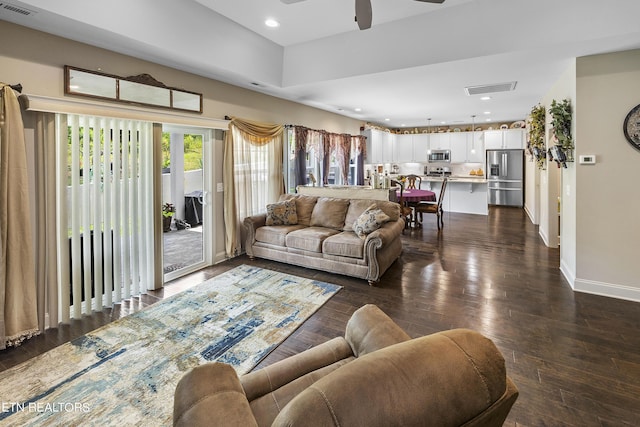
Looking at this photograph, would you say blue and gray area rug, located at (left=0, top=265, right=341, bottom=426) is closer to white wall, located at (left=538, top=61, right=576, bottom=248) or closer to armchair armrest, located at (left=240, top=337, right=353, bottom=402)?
armchair armrest, located at (left=240, top=337, right=353, bottom=402)

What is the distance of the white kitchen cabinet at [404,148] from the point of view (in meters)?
10.9

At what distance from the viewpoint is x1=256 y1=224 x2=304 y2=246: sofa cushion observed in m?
4.72

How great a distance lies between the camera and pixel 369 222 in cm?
424

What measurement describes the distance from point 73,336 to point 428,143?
33.8 feet

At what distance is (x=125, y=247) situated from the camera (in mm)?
3562

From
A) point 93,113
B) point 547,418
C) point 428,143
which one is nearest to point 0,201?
point 93,113

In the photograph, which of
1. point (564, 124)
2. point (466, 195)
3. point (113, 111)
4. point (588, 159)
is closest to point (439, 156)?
point (466, 195)

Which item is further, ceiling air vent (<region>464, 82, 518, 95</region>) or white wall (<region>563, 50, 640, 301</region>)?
ceiling air vent (<region>464, 82, 518, 95</region>)

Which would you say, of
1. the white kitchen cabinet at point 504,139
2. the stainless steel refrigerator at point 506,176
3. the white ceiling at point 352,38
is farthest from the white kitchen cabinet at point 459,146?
the white ceiling at point 352,38

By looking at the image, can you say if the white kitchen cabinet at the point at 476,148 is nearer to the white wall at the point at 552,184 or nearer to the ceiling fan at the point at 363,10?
the white wall at the point at 552,184

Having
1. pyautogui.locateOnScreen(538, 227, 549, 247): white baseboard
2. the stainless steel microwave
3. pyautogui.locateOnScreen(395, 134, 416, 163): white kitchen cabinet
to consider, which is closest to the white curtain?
pyautogui.locateOnScreen(538, 227, 549, 247): white baseboard

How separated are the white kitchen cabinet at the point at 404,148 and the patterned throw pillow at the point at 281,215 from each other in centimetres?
678

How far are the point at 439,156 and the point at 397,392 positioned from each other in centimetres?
1056

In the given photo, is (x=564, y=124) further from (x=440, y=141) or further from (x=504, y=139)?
(x=440, y=141)
